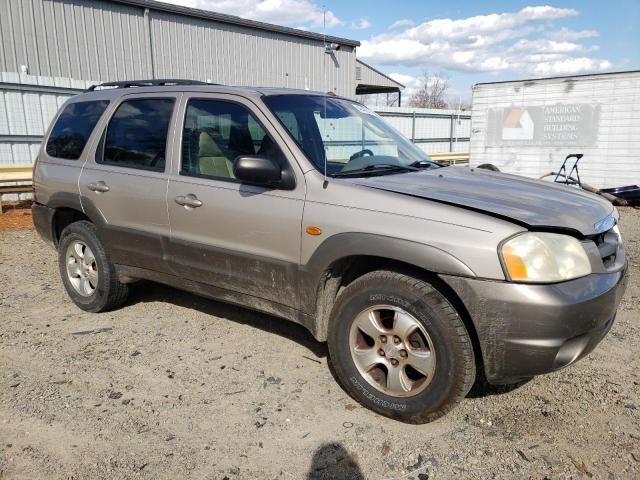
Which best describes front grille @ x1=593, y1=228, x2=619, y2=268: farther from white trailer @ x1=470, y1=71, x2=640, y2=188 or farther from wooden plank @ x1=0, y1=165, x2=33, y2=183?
wooden plank @ x1=0, y1=165, x2=33, y2=183

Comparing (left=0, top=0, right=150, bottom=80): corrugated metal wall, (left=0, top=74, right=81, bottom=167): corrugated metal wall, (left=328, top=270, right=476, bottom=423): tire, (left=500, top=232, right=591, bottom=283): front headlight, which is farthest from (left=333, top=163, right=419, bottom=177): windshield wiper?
(left=0, top=0, right=150, bottom=80): corrugated metal wall

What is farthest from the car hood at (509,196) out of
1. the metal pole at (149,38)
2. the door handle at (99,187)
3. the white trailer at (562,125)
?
the metal pole at (149,38)

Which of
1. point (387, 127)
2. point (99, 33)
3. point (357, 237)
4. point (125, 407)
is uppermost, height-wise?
point (99, 33)

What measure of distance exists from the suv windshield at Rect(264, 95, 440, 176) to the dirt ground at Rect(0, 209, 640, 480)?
1.44 m

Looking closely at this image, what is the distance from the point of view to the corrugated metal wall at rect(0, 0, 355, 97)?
14.7 meters

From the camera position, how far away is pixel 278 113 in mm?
3398

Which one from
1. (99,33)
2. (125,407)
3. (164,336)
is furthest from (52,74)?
(125,407)

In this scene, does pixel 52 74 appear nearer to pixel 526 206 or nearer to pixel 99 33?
A: pixel 99 33

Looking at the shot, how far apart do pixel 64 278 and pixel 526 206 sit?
403 cm

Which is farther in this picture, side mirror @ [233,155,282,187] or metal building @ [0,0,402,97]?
metal building @ [0,0,402,97]

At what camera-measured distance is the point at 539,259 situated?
8.04ft

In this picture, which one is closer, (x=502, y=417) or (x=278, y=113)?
(x=502, y=417)

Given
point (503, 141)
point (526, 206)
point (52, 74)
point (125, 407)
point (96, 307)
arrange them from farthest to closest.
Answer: point (52, 74), point (503, 141), point (96, 307), point (125, 407), point (526, 206)

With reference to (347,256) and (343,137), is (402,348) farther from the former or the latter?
(343,137)
